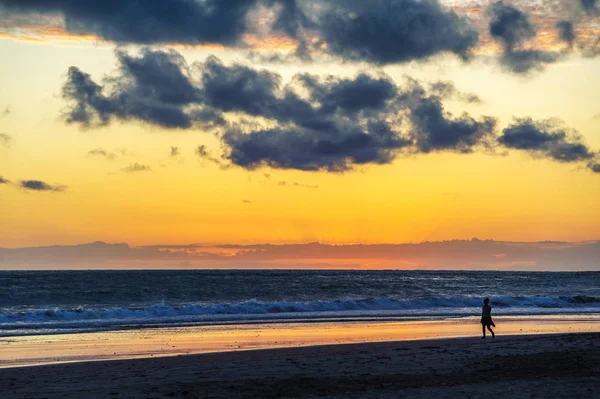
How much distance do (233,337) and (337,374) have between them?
12947mm

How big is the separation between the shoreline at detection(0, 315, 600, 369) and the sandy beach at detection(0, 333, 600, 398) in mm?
2199

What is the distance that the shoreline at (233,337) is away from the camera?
24.1m

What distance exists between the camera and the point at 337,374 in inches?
714

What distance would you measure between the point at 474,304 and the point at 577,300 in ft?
42.3

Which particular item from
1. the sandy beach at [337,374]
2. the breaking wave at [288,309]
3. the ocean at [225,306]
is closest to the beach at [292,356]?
the sandy beach at [337,374]

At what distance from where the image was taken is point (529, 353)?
72.4 ft

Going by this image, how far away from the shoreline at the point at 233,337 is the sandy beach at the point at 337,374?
2199 millimetres

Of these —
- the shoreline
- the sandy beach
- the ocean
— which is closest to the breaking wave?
the ocean

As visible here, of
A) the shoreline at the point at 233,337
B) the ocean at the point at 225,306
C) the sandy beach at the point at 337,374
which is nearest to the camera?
the sandy beach at the point at 337,374

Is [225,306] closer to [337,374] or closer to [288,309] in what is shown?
[288,309]

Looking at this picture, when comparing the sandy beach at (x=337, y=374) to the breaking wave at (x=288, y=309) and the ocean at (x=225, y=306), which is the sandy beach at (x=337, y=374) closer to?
the ocean at (x=225, y=306)

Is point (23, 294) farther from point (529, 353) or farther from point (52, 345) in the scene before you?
point (529, 353)

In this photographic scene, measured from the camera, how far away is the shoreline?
24.1m

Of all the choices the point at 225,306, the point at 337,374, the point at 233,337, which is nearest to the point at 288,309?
the point at 225,306
